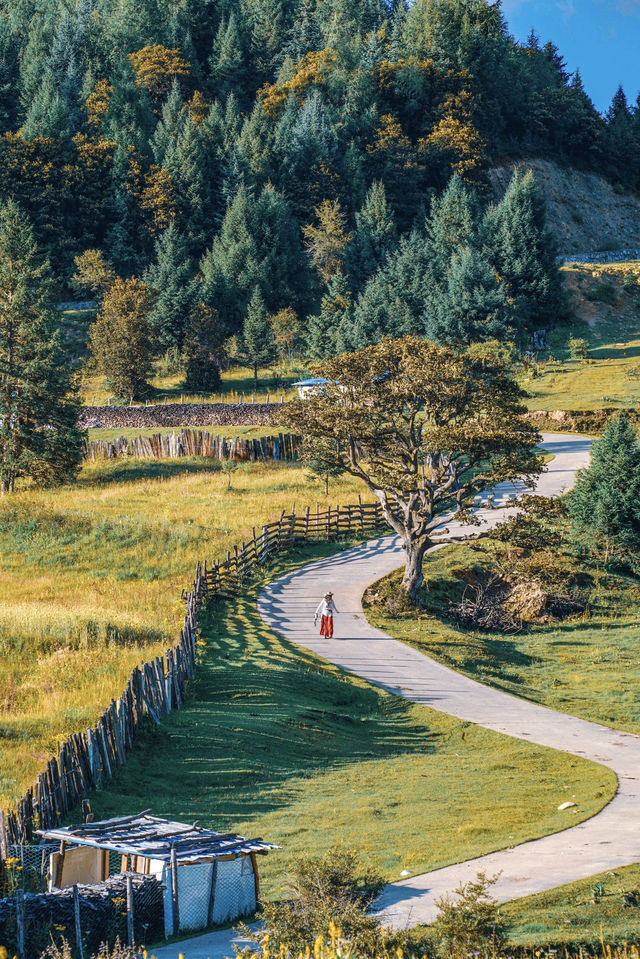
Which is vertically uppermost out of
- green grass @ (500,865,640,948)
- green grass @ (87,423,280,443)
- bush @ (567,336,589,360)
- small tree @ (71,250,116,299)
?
small tree @ (71,250,116,299)

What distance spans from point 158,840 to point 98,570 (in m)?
27.3

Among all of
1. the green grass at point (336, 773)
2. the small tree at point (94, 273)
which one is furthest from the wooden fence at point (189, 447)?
the small tree at point (94, 273)

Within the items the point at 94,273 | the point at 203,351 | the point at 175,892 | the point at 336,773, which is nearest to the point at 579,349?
the point at 203,351

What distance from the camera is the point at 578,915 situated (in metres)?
14.1

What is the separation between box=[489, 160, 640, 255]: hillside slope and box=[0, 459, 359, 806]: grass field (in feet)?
261

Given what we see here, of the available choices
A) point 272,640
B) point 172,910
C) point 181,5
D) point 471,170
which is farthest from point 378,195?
point 172,910

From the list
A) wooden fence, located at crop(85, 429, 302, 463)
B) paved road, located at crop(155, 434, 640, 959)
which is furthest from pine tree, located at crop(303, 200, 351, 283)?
paved road, located at crop(155, 434, 640, 959)

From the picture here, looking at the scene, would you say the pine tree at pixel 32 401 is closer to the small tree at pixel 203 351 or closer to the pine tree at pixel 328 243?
the small tree at pixel 203 351

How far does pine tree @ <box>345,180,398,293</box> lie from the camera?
105 m

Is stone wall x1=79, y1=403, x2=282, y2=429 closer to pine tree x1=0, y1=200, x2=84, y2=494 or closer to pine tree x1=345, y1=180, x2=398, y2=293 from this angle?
pine tree x1=0, y1=200, x2=84, y2=494

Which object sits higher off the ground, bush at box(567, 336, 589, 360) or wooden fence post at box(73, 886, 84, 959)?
bush at box(567, 336, 589, 360)

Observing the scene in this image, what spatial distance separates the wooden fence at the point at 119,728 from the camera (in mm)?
16203

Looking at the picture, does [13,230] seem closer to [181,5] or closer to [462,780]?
[462,780]

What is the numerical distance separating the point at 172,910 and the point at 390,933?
3.44 metres
